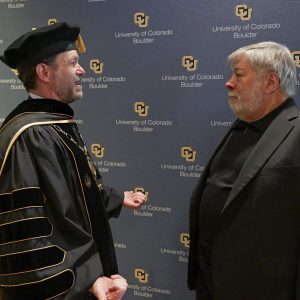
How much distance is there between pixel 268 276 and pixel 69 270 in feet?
2.88

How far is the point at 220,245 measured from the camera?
1964mm

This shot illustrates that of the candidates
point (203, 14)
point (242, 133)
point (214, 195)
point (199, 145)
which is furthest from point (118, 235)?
point (203, 14)

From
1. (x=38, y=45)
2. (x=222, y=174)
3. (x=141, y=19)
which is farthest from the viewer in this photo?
(x=141, y=19)

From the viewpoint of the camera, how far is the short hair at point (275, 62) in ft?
6.45

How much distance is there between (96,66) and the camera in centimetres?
288

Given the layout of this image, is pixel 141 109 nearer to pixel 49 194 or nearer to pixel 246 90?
pixel 246 90

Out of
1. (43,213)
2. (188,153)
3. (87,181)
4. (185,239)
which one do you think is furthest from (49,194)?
(185,239)

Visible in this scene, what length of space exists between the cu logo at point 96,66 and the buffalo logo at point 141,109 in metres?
0.36

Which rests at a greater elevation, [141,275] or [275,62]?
[275,62]

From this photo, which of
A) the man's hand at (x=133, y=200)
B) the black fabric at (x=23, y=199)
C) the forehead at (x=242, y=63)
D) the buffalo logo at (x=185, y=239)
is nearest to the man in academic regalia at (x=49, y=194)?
the black fabric at (x=23, y=199)

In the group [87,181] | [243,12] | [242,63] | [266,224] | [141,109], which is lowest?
[266,224]

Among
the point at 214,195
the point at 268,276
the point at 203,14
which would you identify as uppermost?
the point at 203,14

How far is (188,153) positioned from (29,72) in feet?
3.82

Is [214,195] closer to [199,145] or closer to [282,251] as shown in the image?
[282,251]
